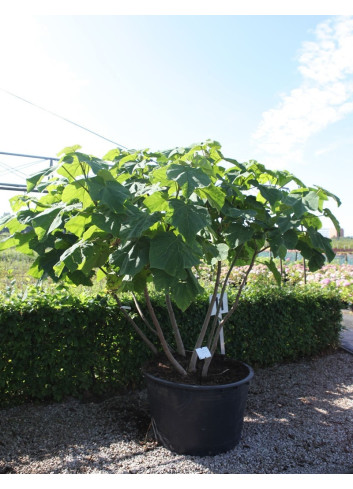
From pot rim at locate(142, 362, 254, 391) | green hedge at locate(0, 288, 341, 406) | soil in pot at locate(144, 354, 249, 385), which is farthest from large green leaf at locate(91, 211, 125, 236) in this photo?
green hedge at locate(0, 288, 341, 406)

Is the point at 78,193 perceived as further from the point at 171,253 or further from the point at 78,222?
the point at 171,253

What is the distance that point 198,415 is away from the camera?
9.00 ft

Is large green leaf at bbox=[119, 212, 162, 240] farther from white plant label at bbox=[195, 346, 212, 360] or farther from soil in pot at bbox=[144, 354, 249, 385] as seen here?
soil in pot at bbox=[144, 354, 249, 385]

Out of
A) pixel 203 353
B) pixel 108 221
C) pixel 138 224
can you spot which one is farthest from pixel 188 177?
pixel 203 353

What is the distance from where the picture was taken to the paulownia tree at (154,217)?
6.57 feet

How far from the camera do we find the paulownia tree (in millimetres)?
2002

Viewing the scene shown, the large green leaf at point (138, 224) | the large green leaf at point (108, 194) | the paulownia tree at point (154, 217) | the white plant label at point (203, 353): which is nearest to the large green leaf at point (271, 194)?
the paulownia tree at point (154, 217)

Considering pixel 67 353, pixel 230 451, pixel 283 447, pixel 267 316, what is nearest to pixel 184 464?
pixel 230 451

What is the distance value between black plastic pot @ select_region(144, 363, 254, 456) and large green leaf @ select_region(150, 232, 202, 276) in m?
1.10

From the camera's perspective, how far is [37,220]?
2119 millimetres

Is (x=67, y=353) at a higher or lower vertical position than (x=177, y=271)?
lower

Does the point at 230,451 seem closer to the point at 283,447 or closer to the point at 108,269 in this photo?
the point at 283,447

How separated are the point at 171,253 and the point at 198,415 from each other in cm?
135

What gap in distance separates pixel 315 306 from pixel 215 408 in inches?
113
